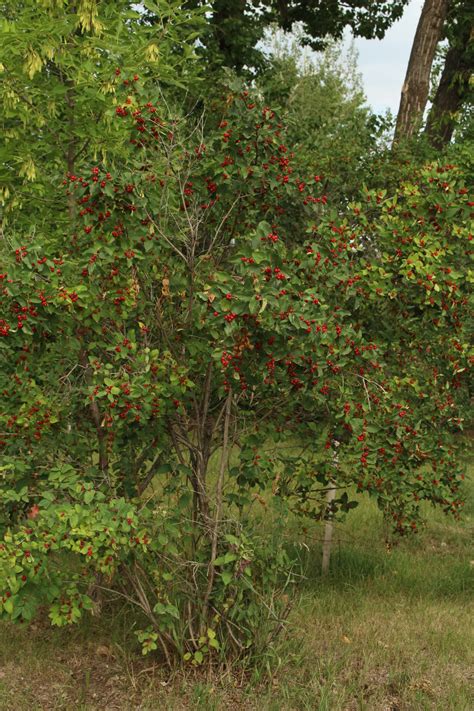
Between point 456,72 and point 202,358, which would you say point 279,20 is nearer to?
point 456,72

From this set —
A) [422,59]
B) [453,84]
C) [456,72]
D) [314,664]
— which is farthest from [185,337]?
[456,72]

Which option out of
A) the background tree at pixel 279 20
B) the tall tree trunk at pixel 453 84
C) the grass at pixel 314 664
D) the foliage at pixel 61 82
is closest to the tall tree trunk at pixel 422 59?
the tall tree trunk at pixel 453 84

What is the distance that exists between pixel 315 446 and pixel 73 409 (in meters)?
1.37

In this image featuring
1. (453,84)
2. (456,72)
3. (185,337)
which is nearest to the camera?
(185,337)

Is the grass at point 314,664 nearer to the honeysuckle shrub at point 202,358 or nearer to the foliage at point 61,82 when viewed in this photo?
the honeysuckle shrub at point 202,358

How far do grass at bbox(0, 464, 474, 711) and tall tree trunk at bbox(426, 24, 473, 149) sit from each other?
25.1 feet

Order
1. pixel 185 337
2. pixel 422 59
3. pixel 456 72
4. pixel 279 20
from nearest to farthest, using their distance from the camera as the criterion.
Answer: pixel 185 337, pixel 422 59, pixel 456 72, pixel 279 20

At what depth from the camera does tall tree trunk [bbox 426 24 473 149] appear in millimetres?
11484

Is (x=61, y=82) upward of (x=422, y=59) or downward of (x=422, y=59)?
downward

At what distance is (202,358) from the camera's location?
418 cm

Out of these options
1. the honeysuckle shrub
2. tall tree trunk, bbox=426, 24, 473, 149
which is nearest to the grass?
the honeysuckle shrub

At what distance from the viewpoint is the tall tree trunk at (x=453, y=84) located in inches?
452

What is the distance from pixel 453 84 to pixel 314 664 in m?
9.40

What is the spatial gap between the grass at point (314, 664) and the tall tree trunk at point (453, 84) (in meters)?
7.65
